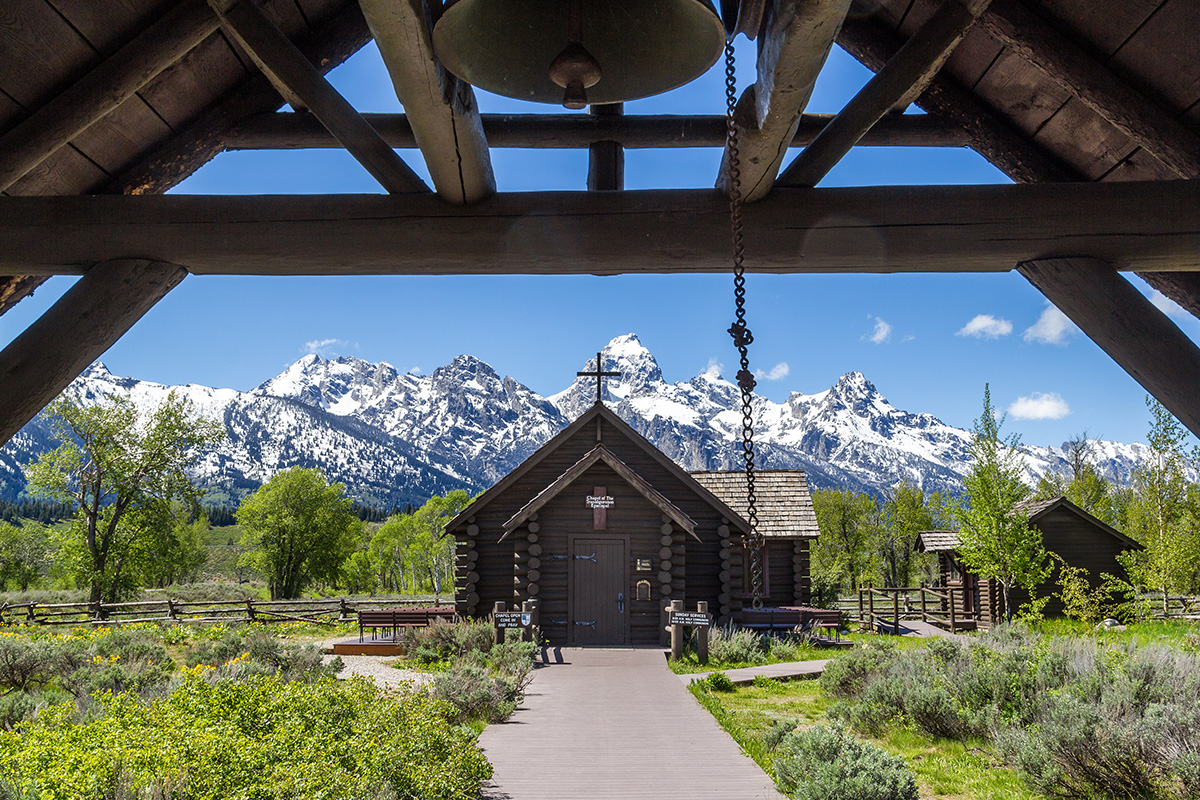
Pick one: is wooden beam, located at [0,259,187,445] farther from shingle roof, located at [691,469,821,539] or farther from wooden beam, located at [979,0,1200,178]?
shingle roof, located at [691,469,821,539]

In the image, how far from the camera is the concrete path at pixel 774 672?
12.7m

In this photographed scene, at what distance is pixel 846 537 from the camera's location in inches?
2505

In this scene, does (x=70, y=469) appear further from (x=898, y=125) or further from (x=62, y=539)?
(x=898, y=125)

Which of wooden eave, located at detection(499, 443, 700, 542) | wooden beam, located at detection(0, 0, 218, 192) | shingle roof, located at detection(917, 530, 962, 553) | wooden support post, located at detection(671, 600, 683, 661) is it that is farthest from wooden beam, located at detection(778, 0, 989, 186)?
shingle roof, located at detection(917, 530, 962, 553)

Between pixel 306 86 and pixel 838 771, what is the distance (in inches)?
213

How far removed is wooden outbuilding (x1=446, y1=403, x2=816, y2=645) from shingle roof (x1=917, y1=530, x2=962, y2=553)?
1517 cm

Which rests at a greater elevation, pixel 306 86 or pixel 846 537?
pixel 306 86

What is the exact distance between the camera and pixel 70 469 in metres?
38.4

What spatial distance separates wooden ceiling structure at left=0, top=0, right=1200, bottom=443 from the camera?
12.0 ft

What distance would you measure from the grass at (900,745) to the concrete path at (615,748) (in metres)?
0.32

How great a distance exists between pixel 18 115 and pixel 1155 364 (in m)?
5.73

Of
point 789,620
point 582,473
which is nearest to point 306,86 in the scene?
A: point 582,473

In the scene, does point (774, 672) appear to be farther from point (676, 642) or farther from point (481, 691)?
point (481, 691)

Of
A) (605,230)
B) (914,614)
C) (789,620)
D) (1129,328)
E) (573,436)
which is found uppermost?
(573,436)
